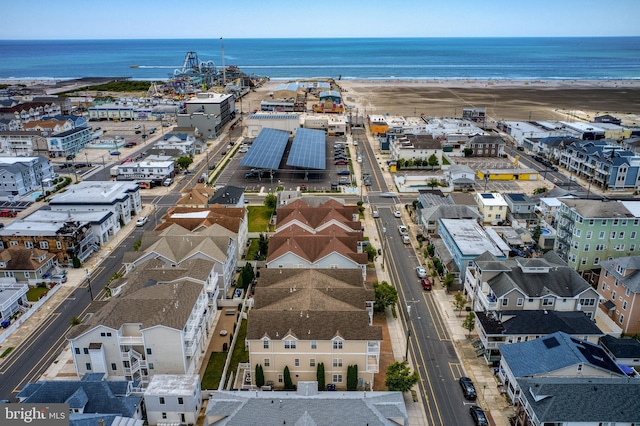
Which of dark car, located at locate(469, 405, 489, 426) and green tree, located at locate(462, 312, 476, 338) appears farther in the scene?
green tree, located at locate(462, 312, 476, 338)

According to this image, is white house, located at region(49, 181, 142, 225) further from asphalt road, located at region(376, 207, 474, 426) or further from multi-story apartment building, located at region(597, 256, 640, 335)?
multi-story apartment building, located at region(597, 256, 640, 335)

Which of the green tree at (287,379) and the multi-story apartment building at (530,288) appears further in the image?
the multi-story apartment building at (530,288)

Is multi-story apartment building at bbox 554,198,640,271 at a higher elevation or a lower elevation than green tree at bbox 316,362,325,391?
higher

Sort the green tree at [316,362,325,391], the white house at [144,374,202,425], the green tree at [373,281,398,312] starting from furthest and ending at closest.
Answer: the green tree at [373,281,398,312], the green tree at [316,362,325,391], the white house at [144,374,202,425]

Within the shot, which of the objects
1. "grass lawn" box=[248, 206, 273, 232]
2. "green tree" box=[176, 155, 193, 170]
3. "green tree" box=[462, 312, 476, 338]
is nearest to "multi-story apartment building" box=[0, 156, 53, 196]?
"green tree" box=[176, 155, 193, 170]

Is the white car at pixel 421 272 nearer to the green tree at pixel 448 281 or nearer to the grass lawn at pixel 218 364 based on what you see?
the green tree at pixel 448 281

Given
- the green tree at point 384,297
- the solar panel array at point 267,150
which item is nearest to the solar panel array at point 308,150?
the solar panel array at point 267,150
